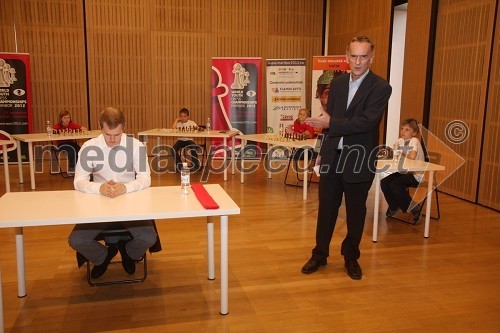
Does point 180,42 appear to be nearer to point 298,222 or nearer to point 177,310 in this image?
point 298,222

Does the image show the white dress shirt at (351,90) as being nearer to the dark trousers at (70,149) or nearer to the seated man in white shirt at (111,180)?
the seated man in white shirt at (111,180)

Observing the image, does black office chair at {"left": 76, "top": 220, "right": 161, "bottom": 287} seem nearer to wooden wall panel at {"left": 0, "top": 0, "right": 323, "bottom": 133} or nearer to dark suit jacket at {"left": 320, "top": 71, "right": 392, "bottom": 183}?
dark suit jacket at {"left": 320, "top": 71, "right": 392, "bottom": 183}

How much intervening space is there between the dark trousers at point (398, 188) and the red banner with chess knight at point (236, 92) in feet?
15.6

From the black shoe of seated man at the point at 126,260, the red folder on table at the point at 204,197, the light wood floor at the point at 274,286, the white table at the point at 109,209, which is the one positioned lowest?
the light wood floor at the point at 274,286

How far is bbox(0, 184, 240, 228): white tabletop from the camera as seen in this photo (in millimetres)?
2383

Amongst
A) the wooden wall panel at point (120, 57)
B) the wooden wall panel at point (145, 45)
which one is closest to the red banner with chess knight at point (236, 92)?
the wooden wall panel at point (145, 45)

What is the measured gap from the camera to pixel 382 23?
307 inches

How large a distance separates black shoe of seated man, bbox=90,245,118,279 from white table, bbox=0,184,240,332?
49 centimetres

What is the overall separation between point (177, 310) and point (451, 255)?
265 centimetres

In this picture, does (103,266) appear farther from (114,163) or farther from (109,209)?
(109,209)

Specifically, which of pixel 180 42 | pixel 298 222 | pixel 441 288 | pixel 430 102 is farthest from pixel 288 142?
pixel 180 42

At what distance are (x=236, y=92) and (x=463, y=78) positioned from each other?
4654 millimetres

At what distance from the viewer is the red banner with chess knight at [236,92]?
30.4 feet

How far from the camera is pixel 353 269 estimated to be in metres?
3.52
